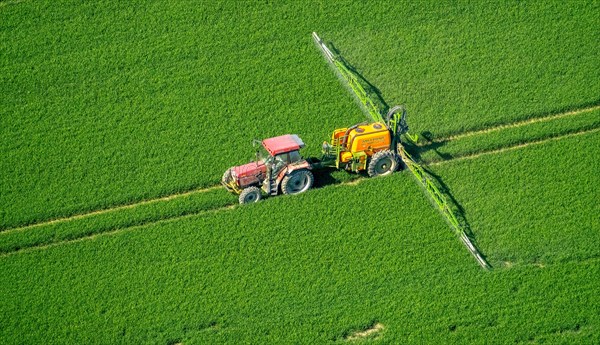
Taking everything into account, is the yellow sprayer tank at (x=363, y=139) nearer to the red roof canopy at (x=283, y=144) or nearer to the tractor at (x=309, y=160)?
the tractor at (x=309, y=160)

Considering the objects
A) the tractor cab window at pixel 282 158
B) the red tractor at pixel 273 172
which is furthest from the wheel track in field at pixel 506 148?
the tractor cab window at pixel 282 158

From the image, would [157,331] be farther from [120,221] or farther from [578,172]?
[578,172]

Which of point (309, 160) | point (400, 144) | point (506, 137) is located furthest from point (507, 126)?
point (309, 160)

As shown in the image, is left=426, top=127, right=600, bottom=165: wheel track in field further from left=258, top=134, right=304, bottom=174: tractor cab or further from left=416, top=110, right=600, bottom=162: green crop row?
left=258, top=134, right=304, bottom=174: tractor cab

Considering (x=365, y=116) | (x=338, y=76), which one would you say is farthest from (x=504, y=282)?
(x=338, y=76)

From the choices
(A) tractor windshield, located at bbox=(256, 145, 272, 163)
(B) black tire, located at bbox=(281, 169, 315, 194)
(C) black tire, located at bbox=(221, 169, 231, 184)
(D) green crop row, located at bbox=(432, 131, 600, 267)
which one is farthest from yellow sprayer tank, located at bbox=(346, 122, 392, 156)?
(C) black tire, located at bbox=(221, 169, 231, 184)

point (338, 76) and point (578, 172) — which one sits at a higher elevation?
point (338, 76)

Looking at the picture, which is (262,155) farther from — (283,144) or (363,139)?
(363,139)

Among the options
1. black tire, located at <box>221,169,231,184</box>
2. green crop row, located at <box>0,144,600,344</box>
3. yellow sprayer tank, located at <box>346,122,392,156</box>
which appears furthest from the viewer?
black tire, located at <box>221,169,231,184</box>
